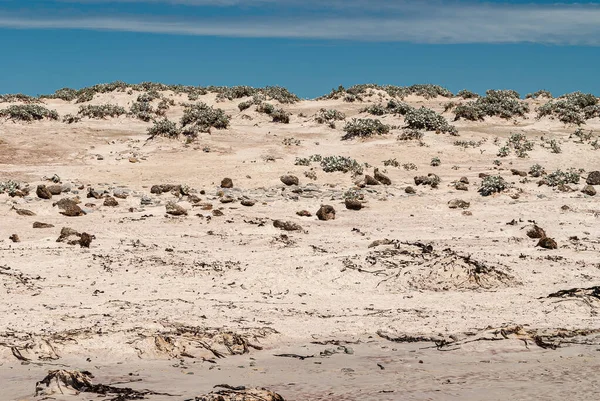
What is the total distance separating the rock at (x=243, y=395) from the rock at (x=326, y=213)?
10239mm

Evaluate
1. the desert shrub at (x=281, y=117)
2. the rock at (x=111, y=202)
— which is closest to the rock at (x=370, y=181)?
the rock at (x=111, y=202)

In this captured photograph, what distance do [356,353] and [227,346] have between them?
4.50 ft

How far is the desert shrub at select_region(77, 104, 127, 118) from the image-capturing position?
97.2ft

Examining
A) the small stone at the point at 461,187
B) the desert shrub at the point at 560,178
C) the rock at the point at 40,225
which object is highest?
the desert shrub at the point at 560,178

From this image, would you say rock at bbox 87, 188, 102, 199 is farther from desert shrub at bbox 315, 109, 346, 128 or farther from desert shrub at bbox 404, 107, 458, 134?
desert shrub at bbox 404, 107, 458, 134

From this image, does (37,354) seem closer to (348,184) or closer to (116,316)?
(116,316)

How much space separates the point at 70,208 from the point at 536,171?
1284 centimetres

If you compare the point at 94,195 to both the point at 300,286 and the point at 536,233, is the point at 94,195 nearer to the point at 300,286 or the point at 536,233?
the point at 300,286

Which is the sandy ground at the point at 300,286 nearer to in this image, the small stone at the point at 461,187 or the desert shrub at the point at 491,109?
the small stone at the point at 461,187

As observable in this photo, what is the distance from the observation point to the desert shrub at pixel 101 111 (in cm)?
2964

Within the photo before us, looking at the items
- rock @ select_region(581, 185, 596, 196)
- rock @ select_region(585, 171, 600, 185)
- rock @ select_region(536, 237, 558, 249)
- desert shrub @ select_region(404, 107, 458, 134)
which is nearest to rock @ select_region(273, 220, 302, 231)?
rock @ select_region(536, 237, 558, 249)

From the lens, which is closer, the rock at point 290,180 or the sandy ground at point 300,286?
the sandy ground at point 300,286

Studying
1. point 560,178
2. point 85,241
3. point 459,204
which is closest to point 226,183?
point 459,204

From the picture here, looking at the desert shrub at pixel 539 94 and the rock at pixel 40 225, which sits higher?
the desert shrub at pixel 539 94
